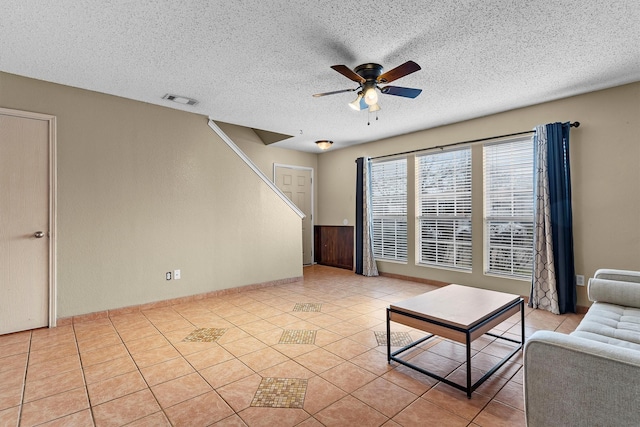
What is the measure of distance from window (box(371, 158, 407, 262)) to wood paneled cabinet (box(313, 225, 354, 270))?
668mm

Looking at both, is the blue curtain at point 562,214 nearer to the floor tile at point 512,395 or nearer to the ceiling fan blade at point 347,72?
the floor tile at point 512,395

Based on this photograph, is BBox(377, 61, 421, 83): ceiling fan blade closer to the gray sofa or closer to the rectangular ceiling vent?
the gray sofa

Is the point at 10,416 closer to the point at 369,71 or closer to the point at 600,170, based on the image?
the point at 369,71

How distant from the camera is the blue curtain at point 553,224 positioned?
3598 millimetres

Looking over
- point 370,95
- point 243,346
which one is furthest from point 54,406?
point 370,95

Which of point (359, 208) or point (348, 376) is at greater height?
point (359, 208)

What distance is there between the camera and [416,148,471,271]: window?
473 centimetres

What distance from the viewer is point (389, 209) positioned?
579 centimetres

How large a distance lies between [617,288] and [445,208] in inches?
105

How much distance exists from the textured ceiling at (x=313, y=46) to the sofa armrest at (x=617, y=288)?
192 centimetres

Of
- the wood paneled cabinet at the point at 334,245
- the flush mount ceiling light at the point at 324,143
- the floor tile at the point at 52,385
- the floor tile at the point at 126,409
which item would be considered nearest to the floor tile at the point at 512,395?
the floor tile at the point at 126,409

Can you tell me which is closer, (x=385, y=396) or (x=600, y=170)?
(x=385, y=396)

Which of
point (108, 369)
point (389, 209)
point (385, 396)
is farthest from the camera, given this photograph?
point (389, 209)

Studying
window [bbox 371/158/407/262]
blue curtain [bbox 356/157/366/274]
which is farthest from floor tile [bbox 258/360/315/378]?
blue curtain [bbox 356/157/366/274]
